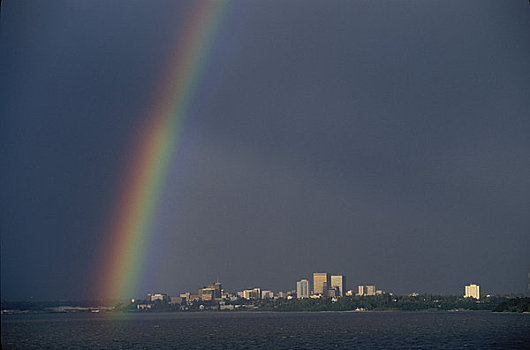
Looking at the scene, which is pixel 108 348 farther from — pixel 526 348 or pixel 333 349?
pixel 526 348

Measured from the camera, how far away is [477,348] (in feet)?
204

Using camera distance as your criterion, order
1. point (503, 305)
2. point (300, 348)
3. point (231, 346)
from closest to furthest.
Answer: point (300, 348), point (231, 346), point (503, 305)

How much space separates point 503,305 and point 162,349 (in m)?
150

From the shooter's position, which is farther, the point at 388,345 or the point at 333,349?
the point at 388,345

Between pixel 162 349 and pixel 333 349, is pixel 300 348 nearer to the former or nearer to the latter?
pixel 333 349

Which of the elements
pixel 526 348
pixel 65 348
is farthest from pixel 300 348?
pixel 65 348

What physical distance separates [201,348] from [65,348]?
613 inches

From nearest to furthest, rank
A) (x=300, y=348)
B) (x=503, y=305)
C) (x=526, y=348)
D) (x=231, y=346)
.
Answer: (x=526, y=348)
(x=300, y=348)
(x=231, y=346)
(x=503, y=305)

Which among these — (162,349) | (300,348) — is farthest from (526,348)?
(162,349)

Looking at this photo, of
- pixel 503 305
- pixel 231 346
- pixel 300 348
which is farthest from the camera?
pixel 503 305

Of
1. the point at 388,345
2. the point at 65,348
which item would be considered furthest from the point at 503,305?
the point at 65,348

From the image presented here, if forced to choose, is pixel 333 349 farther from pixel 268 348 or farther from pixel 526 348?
pixel 526 348

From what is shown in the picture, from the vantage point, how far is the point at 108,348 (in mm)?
71312

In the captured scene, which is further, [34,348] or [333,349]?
[34,348]
